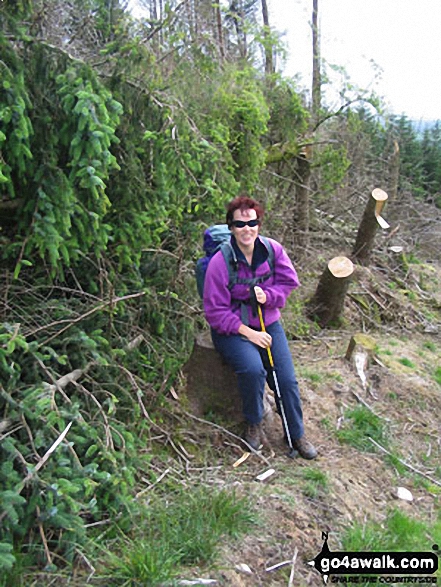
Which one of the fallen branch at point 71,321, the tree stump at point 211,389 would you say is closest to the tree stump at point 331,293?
the tree stump at point 211,389

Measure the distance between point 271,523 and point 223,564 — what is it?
518 mm

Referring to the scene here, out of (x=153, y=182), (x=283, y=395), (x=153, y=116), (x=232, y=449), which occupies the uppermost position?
(x=153, y=116)

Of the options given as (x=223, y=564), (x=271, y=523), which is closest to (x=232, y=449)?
(x=271, y=523)

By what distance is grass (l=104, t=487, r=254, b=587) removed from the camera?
2676 mm

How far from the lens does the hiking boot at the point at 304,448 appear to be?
13.9ft

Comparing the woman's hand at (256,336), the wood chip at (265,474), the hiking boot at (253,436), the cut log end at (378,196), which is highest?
the cut log end at (378,196)

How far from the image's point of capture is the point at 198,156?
393 centimetres

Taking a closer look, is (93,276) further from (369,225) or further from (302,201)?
(369,225)

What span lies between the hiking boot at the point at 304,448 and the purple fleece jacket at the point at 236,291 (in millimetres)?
897

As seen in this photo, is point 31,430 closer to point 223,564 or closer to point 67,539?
point 67,539

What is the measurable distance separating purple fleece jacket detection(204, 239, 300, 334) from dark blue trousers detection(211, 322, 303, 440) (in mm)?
110

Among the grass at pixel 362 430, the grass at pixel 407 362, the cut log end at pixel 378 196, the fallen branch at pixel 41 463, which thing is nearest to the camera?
the fallen branch at pixel 41 463

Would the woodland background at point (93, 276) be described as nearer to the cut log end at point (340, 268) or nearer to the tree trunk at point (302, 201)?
the cut log end at point (340, 268)

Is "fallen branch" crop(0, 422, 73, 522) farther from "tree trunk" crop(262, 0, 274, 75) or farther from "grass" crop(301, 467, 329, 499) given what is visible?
"tree trunk" crop(262, 0, 274, 75)
